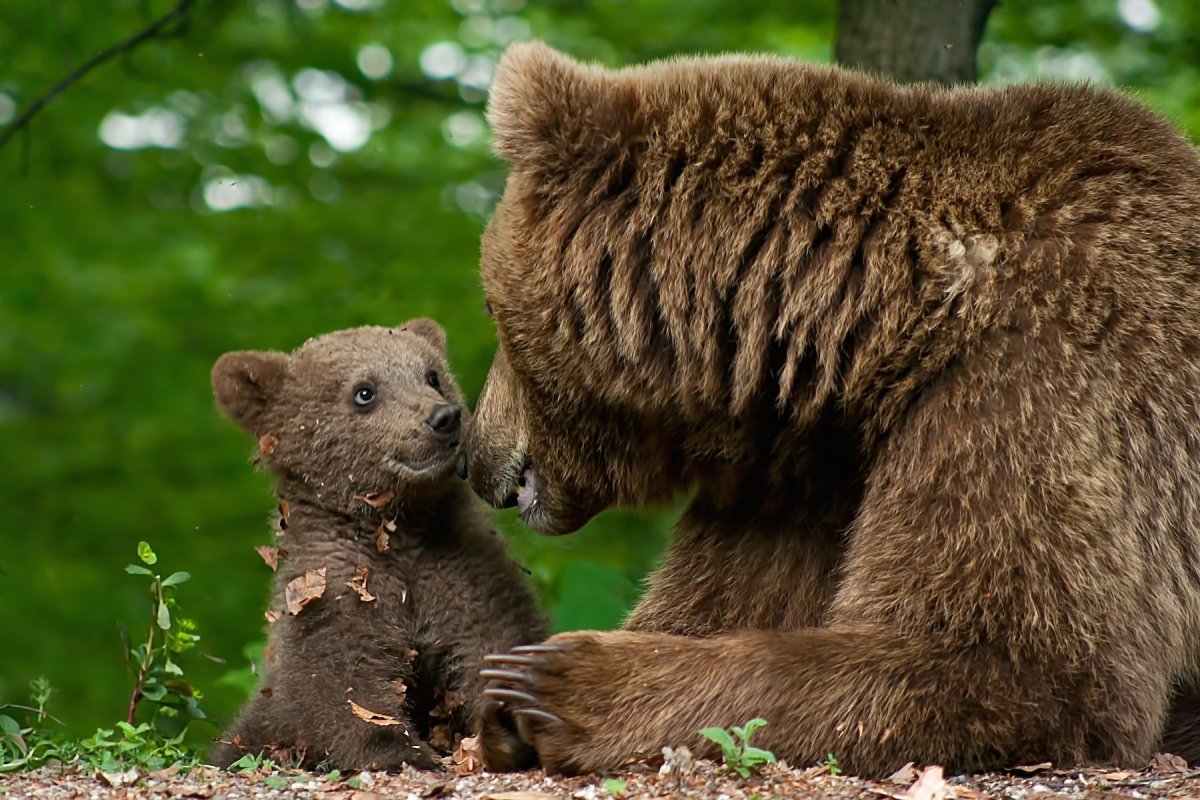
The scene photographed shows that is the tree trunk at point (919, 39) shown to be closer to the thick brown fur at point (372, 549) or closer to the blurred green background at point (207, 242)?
the thick brown fur at point (372, 549)

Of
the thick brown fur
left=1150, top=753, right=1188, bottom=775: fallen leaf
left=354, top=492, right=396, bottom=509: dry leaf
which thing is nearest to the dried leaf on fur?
the thick brown fur

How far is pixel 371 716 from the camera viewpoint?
4090 millimetres

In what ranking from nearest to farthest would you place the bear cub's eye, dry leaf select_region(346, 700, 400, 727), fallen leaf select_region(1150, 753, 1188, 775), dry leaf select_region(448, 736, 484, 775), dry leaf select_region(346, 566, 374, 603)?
fallen leaf select_region(1150, 753, 1188, 775), dry leaf select_region(448, 736, 484, 775), dry leaf select_region(346, 700, 400, 727), dry leaf select_region(346, 566, 374, 603), the bear cub's eye

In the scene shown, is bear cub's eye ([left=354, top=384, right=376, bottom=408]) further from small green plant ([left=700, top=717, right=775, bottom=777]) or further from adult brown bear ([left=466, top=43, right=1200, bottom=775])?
small green plant ([left=700, top=717, right=775, bottom=777])

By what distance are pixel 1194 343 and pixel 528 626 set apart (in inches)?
86.7

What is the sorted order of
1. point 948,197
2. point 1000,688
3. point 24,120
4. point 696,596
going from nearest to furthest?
point 1000,688 < point 948,197 < point 696,596 < point 24,120

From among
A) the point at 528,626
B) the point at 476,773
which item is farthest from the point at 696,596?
the point at 476,773

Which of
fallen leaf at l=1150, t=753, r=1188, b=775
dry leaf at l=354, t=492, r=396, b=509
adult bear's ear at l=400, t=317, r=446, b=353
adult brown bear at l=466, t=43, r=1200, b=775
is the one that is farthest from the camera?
adult bear's ear at l=400, t=317, r=446, b=353

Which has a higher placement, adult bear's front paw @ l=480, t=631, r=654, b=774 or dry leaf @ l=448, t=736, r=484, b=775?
adult bear's front paw @ l=480, t=631, r=654, b=774

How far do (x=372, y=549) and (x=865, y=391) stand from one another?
1708mm

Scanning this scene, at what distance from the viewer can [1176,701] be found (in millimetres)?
4242

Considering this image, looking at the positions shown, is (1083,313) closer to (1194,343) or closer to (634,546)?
(1194,343)

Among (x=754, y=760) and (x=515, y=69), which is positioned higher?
(x=515, y=69)

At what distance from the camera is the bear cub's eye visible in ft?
15.3
